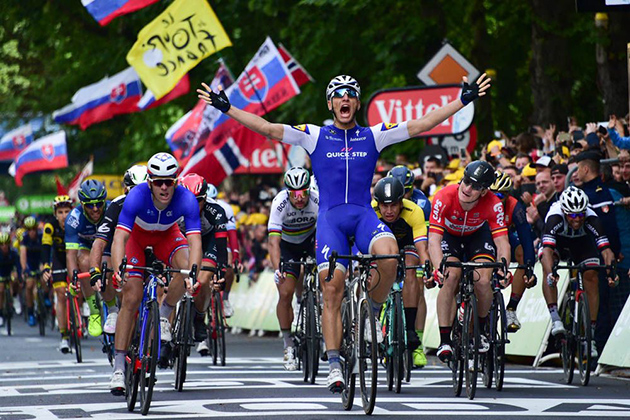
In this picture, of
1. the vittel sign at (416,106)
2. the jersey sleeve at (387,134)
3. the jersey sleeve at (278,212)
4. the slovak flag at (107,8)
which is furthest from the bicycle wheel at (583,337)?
the slovak flag at (107,8)

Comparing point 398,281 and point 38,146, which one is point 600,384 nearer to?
point 398,281

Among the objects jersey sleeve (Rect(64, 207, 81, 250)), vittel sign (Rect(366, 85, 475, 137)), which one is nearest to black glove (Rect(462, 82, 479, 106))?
jersey sleeve (Rect(64, 207, 81, 250))

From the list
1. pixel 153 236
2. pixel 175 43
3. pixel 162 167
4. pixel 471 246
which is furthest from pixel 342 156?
pixel 175 43

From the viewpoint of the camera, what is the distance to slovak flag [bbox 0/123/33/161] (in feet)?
155

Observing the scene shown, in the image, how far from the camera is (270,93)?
23828mm

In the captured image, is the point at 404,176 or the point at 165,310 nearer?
the point at 165,310

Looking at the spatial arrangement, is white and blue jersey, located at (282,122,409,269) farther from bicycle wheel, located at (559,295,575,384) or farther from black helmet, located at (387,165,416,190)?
bicycle wheel, located at (559,295,575,384)

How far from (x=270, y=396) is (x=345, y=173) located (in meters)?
2.08

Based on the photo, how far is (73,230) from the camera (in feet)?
52.2

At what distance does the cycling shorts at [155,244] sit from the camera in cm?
1188

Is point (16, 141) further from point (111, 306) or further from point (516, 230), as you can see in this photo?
point (516, 230)

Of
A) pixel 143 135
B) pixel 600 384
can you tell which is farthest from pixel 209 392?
pixel 143 135

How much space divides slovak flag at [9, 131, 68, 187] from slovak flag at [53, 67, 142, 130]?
7.11 m

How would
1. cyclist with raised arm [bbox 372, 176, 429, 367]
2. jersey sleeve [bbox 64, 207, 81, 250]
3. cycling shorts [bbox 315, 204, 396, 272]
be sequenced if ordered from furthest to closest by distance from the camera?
jersey sleeve [bbox 64, 207, 81, 250]
cyclist with raised arm [bbox 372, 176, 429, 367]
cycling shorts [bbox 315, 204, 396, 272]
